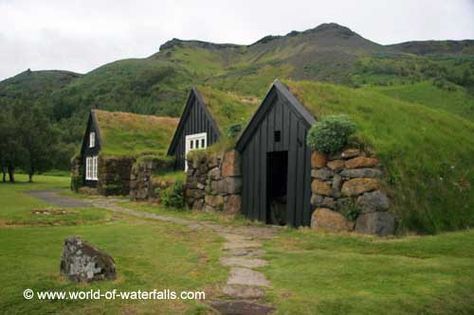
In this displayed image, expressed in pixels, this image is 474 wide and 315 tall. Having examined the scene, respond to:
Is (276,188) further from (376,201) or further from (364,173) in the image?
(376,201)

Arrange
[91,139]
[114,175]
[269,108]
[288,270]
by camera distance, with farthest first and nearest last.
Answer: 1. [91,139]
2. [114,175]
3. [269,108]
4. [288,270]

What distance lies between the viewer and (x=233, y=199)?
1623cm

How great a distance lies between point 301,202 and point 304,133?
1.96 m

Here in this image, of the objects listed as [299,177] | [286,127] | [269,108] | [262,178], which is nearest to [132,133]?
[262,178]

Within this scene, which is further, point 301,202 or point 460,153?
point 460,153

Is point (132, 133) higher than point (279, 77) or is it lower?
lower

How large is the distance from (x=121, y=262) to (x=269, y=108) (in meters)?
8.26

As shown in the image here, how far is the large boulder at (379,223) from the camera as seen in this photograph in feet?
36.6

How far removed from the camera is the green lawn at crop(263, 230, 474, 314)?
5938 mm

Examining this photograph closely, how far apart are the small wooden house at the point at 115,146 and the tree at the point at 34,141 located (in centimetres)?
1035

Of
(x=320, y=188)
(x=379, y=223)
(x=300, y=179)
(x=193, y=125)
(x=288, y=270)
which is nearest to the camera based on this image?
(x=288, y=270)

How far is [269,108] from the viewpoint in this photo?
596 inches

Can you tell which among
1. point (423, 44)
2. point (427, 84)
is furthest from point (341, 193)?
point (423, 44)

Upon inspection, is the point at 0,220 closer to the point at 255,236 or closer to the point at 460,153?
the point at 255,236
